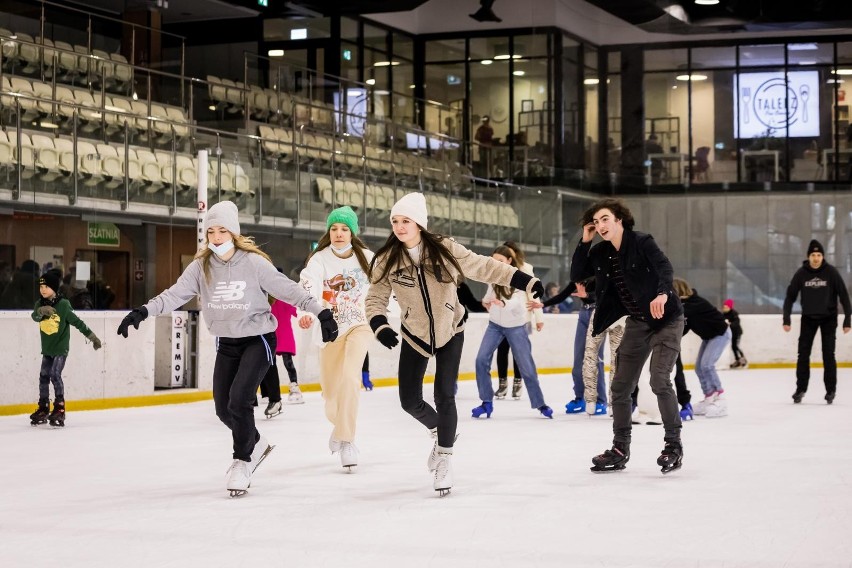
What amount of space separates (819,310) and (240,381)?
778cm

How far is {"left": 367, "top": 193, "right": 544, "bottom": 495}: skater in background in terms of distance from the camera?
5.98 metres

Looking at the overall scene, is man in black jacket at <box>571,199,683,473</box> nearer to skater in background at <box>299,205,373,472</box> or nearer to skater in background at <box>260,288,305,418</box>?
skater in background at <box>299,205,373,472</box>

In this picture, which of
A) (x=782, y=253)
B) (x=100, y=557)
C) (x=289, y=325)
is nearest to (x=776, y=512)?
(x=100, y=557)

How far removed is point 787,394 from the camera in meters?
13.6

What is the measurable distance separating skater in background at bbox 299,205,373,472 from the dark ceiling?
1825cm

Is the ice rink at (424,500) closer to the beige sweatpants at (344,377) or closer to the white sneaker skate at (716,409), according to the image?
the beige sweatpants at (344,377)

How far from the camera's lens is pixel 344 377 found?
7082mm

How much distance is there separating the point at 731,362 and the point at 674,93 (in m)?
9.98

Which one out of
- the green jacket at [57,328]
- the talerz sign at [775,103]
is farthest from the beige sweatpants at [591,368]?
the talerz sign at [775,103]

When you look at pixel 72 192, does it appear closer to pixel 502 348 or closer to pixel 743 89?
pixel 502 348

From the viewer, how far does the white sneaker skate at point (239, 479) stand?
5816 millimetres

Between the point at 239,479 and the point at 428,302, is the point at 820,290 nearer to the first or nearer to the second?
the point at 428,302

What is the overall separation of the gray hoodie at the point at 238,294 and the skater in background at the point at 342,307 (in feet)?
3.36

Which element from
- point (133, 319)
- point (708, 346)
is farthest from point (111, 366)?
point (133, 319)
